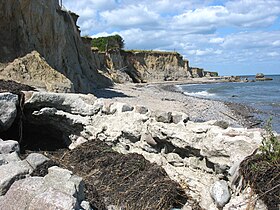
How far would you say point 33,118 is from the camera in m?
7.47

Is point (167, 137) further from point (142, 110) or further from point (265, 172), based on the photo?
point (265, 172)

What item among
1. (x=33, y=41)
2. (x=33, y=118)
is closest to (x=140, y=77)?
(x=33, y=41)

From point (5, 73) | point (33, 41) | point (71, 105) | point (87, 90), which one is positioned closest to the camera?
point (71, 105)

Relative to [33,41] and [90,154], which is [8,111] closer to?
[90,154]

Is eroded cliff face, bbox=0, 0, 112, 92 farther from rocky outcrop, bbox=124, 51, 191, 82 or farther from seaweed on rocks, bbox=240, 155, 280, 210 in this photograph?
rocky outcrop, bbox=124, 51, 191, 82

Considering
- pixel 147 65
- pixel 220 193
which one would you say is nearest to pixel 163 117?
pixel 220 193

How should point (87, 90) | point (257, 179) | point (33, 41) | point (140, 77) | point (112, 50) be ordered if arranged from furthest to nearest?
point (140, 77) → point (112, 50) → point (87, 90) → point (33, 41) → point (257, 179)

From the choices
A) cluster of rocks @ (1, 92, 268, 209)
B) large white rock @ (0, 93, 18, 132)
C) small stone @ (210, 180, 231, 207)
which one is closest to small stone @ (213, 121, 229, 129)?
cluster of rocks @ (1, 92, 268, 209)

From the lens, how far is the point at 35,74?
14672mm

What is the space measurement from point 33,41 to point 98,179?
41.7 ft

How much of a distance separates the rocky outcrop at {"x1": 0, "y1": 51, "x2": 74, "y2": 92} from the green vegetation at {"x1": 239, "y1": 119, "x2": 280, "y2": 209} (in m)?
10.6

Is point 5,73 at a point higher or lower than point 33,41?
lower

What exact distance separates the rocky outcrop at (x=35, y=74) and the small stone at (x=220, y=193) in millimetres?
10092

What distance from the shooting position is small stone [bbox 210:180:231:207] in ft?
15.8
